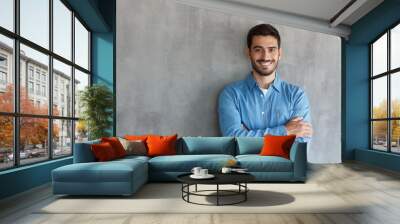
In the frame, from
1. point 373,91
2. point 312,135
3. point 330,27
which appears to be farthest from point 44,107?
point 373,91

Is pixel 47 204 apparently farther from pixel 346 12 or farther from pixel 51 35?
pixel 346 12

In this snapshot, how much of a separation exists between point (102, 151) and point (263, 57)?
4.48 meters

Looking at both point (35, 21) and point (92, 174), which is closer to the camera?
point (92, 174)

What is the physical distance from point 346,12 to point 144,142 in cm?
466

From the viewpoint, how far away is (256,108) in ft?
27.5

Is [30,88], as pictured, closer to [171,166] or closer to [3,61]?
[3,61]

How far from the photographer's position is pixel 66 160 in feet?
21.9

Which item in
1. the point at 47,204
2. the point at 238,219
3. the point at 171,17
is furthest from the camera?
the point at 171,17

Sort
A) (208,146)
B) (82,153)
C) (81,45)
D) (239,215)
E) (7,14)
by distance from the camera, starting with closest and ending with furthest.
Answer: (239,215), (7,14), (82,153), (208,146), (81,45)

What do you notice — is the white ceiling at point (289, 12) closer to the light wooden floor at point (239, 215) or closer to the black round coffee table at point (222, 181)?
the light wooden floor at point (239, 215)

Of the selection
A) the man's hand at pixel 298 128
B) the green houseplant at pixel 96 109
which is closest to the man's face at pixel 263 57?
the man's hand at pixel 298 128

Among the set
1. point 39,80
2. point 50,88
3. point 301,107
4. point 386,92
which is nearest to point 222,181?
point 39,80

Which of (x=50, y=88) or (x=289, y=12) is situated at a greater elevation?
(x=289, y=12)

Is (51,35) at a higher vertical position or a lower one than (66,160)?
higher
